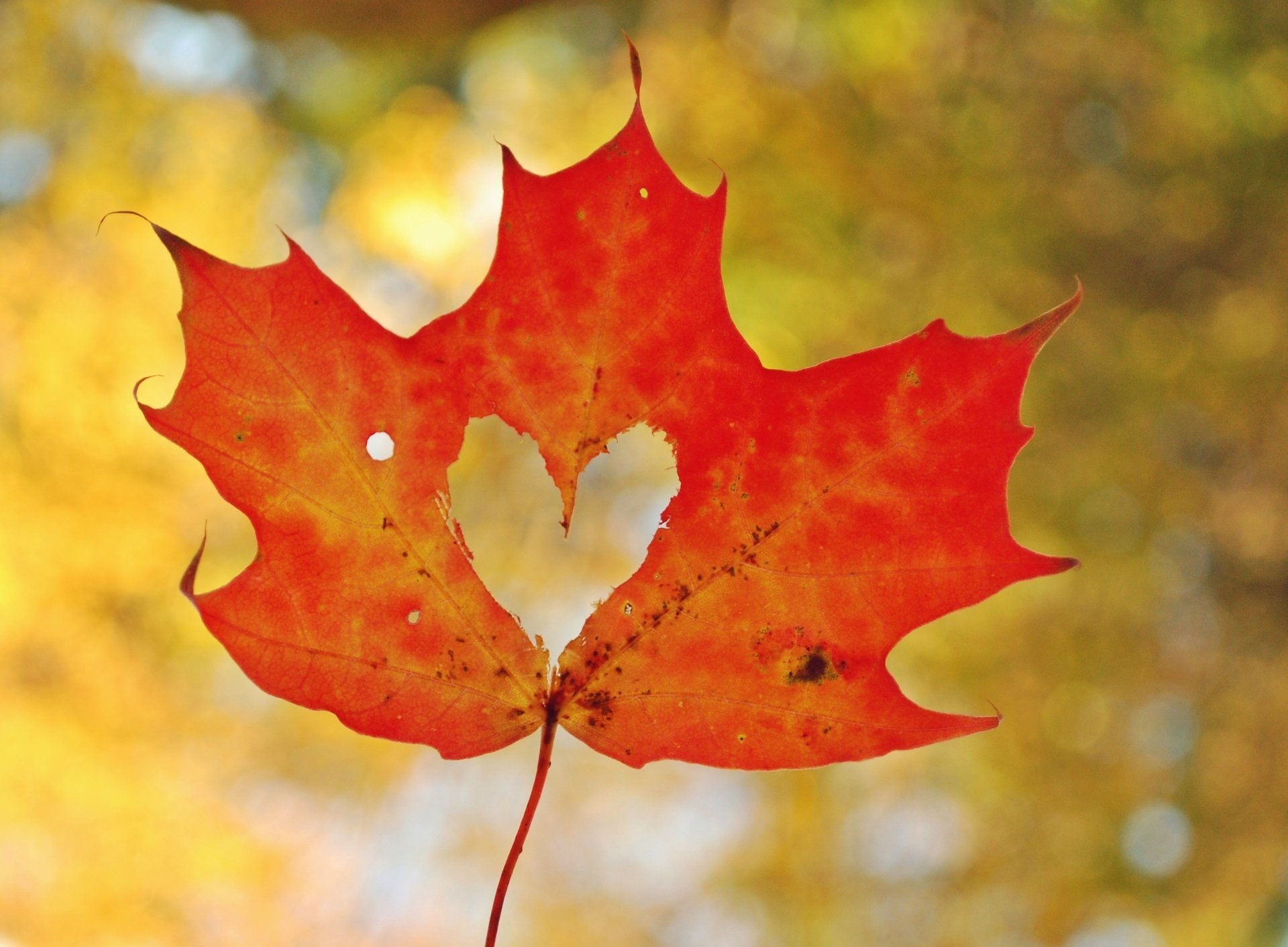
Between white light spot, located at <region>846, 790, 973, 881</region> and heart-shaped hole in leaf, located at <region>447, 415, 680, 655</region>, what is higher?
heart-shaped hole in leaf, located at <region>447, 415, 680, 655</region>

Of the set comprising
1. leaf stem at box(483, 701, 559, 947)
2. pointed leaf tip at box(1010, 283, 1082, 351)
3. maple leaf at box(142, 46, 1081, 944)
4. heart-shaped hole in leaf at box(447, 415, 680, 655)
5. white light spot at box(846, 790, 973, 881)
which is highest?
heart-shaped hole in leaf at box(447, 415, 680, 655)

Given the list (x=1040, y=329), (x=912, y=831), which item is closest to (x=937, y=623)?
(x=912, y=831)

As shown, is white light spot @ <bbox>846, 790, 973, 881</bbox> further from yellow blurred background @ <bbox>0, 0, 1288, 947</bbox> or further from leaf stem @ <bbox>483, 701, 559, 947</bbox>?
leaf stem @ <bbox>483, 701, 559, 947</bbox>

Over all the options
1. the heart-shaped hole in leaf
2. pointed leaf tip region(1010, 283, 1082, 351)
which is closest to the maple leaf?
pointed leaf tip region(1010, 283, 1082, 351)

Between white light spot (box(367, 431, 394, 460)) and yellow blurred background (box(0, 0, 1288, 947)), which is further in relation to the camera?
yellow blurred background (box(0, 0, 1288, 947))

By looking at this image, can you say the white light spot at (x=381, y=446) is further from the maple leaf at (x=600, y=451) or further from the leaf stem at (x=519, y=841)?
the leaf stem at (x=519, y=841)

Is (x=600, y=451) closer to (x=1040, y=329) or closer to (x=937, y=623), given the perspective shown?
(x=1040, y=329)
